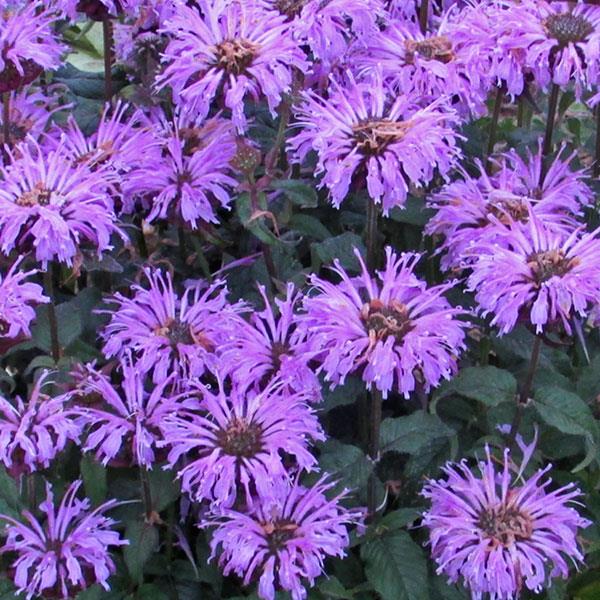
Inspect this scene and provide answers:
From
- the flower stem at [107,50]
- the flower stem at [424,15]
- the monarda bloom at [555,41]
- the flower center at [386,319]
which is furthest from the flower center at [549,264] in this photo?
the flower stem at [107,50]

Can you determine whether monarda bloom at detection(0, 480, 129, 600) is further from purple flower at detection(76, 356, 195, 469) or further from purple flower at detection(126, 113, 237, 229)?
purple flower at detection(126, 113, 237, 229)

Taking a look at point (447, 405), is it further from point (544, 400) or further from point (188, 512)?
point (188, 512)

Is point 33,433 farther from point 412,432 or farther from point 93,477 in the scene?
point 412,432

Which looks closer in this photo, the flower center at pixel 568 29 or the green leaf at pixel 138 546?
the green leaf at pixel 138 546

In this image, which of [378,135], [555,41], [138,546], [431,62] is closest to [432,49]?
[431,62]

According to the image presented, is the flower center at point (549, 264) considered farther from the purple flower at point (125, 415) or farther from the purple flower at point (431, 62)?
the purple flower at point (125, 415)

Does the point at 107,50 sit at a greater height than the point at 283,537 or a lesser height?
greater

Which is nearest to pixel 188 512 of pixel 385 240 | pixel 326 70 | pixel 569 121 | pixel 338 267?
pixel 338 267
